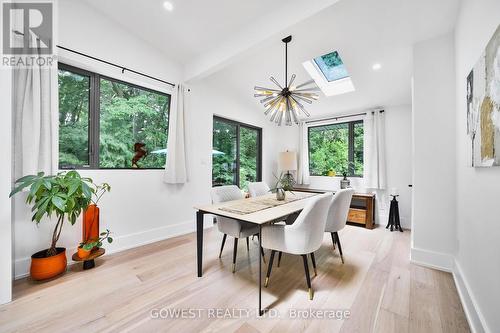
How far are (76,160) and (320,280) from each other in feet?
10.1

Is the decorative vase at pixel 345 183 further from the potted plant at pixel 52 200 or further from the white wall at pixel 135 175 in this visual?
the potted plant at pixel 52 200

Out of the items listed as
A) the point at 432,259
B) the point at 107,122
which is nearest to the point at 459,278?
the point at 432,259

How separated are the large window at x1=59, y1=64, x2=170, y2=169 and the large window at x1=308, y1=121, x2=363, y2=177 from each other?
3.48 metres

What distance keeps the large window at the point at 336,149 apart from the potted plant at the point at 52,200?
176 inches

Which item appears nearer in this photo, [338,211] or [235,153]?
[338,211]

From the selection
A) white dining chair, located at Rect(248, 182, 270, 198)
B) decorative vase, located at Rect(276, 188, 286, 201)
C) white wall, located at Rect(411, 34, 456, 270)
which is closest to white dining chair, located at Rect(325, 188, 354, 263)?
decorative vase, located at Rect(276, 188, 286, 201)

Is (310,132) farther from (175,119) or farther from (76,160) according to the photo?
(76,160)

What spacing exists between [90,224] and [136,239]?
0.70m

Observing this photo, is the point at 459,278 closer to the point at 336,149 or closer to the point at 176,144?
the point at 336,149

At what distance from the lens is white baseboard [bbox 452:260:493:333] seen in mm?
1292

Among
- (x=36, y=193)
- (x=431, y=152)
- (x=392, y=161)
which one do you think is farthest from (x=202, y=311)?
(x=392, y=161)

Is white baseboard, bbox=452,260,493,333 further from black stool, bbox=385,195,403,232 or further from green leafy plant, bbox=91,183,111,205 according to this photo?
green leafy plant, bbox=91,183,111,205

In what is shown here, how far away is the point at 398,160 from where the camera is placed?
12.8ft

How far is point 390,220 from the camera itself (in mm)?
3691
